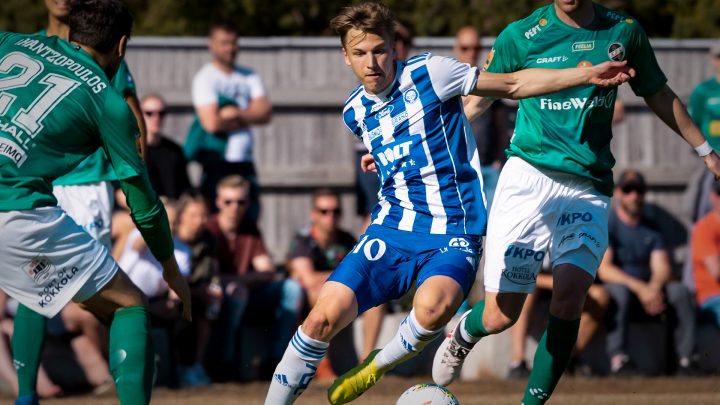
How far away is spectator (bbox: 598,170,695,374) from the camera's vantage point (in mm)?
10703

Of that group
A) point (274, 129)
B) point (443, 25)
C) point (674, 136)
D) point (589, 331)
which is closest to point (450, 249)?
point (589, 331)

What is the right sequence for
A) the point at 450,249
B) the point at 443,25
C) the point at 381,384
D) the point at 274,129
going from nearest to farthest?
the point at 450,249
the point at 381,384
the point at 274,129
the point at 443,25

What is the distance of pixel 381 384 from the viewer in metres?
9.94

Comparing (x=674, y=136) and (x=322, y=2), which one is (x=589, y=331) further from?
(x=322, y=2)

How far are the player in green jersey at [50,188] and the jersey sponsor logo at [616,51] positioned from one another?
2.50 metres

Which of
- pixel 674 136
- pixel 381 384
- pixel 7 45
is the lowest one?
pixel 381 384

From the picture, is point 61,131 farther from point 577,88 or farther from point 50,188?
point 577,88

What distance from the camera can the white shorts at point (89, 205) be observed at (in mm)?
7707

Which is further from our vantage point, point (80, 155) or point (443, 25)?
point (443, 25)

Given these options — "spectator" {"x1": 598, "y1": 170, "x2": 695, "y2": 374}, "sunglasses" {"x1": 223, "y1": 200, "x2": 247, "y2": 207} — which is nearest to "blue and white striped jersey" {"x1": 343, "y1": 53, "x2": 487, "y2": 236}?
"sunglasses" {"x1": 223, "y1": 200, "x2": 247, "y2": 207}

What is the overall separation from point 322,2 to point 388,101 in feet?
31.5

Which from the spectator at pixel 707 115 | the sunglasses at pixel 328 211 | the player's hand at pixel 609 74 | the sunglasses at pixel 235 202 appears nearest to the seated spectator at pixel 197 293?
the sunglasses at pixel 235 202

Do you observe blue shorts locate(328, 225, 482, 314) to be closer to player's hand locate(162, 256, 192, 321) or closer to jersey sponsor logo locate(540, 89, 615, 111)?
Result: player's hand locate(162, 256, 192, 321)

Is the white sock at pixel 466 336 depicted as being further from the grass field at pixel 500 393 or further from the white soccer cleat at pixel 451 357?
the grass field at pixel 500 393
